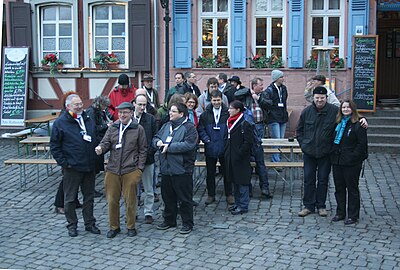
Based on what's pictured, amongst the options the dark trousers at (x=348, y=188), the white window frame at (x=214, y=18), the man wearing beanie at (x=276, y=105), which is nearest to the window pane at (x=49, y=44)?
the white window frame at (x=214, y=18)

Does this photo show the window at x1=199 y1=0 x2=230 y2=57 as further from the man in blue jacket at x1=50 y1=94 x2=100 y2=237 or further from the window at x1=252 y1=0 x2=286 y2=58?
the man in blue jacket at x1=50 y1=94 x2=100 y2=237

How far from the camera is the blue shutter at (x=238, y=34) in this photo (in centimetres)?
1397

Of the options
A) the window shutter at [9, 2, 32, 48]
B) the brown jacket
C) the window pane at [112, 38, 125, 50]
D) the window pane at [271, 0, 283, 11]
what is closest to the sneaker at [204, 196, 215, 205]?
the brown jacket

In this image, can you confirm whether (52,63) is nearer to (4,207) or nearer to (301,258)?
(4,207)

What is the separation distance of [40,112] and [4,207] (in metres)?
6.47

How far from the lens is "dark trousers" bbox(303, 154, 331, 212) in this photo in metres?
8.19

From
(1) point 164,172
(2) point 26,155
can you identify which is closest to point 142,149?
(1) point 164,172

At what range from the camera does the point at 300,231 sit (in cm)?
769

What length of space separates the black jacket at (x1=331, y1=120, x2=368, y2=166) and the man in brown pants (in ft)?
8.12

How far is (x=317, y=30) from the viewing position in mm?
13969

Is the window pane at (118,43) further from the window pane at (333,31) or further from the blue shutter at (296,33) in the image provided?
the window pane at (333,31)

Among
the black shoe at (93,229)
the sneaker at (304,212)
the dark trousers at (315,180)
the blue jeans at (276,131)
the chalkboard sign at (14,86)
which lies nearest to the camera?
the black shoe at (93,229)

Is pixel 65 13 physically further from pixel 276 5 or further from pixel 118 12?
pixel 276 5

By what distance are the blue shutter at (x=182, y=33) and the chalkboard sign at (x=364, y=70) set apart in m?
3.68
